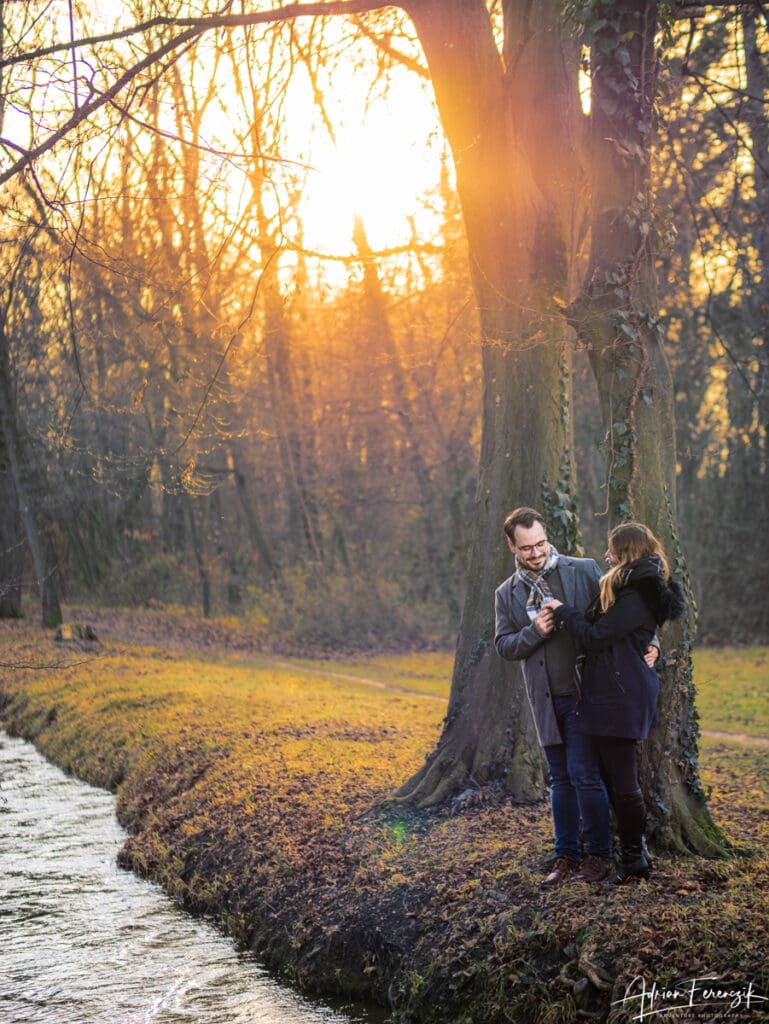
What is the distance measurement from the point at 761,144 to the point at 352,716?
8.01 metres

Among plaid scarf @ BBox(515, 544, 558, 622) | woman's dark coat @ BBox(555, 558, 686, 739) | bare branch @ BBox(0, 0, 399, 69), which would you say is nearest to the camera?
woman's dark coat @ BBox(555, 558, 686, 739)

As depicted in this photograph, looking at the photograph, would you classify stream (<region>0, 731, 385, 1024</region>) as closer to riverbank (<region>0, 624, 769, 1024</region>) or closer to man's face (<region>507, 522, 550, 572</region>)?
riverbank (<region>0, 624, 769, 1024</region>)

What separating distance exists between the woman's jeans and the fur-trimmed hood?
71 cm

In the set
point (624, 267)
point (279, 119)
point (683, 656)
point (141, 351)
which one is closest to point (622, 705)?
point (683, 656)

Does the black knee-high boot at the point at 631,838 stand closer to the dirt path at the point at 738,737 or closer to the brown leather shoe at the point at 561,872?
the brown leather shoe at the point at 561,872

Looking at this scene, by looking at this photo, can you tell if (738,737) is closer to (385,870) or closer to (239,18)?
(385,870)

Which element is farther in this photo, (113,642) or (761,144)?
(113,642)

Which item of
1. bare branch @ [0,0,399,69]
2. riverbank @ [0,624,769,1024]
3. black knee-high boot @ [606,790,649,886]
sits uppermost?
bare branch @ [0,0,399,69]

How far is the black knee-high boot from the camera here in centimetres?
600

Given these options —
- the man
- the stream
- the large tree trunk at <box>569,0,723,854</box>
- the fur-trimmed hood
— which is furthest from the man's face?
the stream

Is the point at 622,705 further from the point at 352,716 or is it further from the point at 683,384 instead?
the point at 683,384

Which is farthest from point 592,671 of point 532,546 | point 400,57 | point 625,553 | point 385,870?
point 400,57

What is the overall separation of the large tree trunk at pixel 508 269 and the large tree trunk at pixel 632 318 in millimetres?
1552

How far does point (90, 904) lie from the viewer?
8797 millimetres
